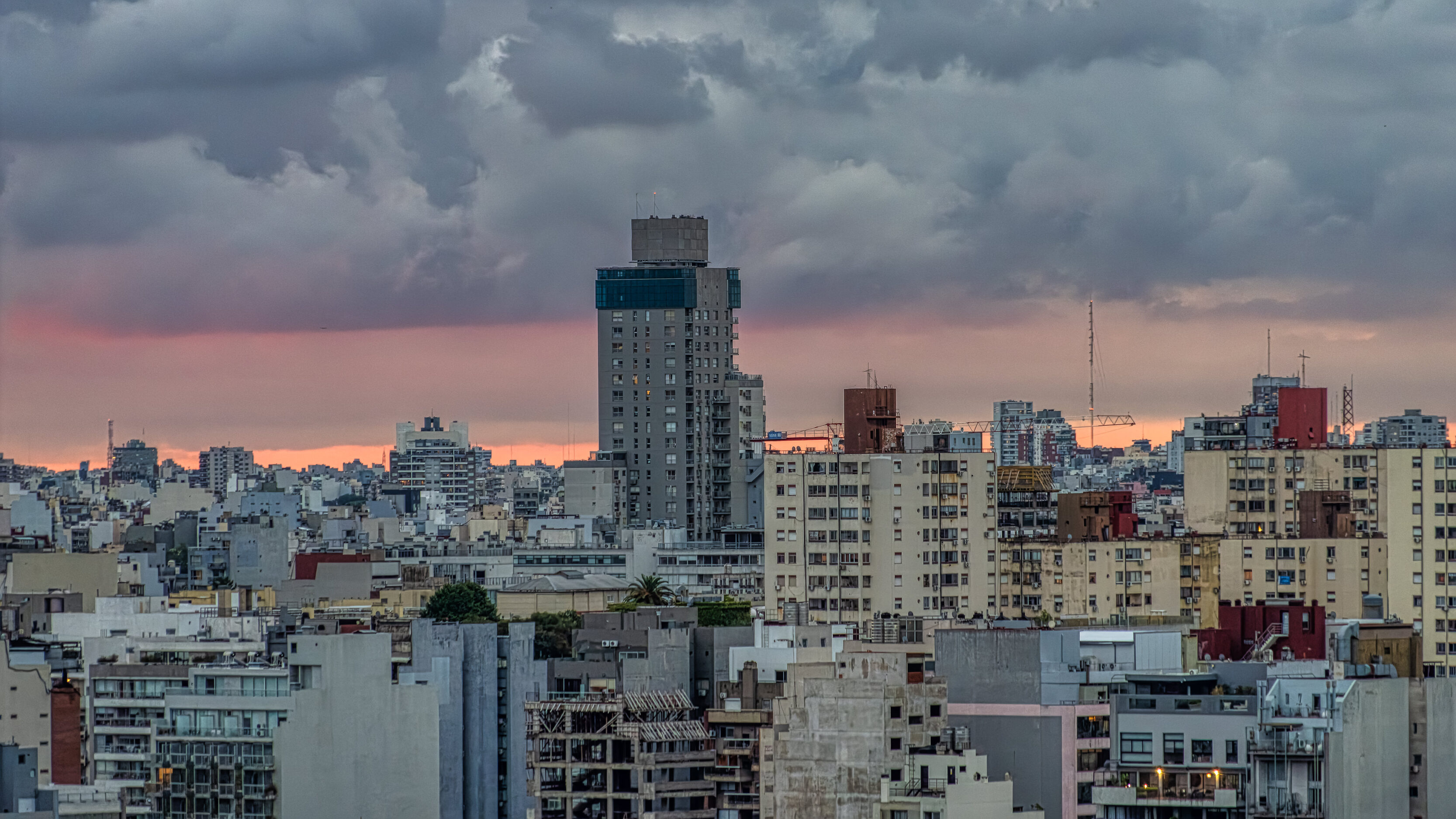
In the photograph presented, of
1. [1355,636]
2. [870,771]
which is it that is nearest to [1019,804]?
[870,771]

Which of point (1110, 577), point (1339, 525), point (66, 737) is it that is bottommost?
point (66, 737)

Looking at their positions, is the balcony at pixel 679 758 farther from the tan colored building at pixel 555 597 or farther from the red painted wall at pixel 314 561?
the red painted wall at pixel 314 561

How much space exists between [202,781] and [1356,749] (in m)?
32.8

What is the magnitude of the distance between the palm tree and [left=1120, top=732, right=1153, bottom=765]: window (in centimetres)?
7489

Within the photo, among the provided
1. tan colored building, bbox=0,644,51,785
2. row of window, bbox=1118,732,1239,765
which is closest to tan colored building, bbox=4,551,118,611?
tan colored building, bbox=0,644,51,785

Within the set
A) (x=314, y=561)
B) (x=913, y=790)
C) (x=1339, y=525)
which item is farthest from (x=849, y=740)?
(x=314, y=561)

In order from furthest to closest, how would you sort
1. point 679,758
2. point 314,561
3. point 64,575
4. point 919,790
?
point 314,561, point 64,575, point 679,758, point 919,790

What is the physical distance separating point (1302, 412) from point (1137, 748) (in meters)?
79.8

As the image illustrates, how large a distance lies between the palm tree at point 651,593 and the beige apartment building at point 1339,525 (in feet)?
87.8

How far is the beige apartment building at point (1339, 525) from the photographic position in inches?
5005

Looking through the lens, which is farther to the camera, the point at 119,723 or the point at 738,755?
the point at 119,723

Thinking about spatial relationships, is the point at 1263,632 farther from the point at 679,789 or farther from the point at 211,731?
the point at 211,731

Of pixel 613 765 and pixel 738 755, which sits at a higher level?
pixel 738 755

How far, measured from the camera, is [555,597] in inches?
6565
